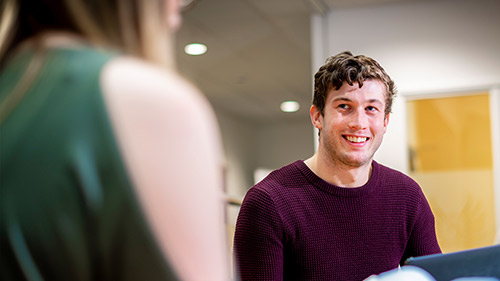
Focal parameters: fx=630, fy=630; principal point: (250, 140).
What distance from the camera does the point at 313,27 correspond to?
4.25 metres

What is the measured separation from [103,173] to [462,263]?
35.1 inches

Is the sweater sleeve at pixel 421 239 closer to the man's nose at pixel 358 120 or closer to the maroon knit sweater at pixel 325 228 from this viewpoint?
the maroon knit sweater at pixel 325 228

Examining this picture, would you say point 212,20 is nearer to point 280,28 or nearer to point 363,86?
point 280,28

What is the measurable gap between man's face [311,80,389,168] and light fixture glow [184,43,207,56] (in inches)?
140

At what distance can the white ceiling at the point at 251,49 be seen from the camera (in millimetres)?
4254

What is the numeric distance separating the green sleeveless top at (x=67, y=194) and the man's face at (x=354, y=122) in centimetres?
136

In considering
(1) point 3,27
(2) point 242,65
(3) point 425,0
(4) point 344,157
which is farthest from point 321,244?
(2) point 242,65

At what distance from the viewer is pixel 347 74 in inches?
66.6

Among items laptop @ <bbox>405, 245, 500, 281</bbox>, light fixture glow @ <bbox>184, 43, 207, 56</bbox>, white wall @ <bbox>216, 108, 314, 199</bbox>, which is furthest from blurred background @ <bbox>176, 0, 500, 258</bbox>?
white wall @ <bbox>216, 108, 314, 199</bbox>

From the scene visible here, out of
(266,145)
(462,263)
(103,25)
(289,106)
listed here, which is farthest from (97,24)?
(266,145)

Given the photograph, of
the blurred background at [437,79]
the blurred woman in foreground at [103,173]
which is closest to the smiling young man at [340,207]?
the blurred woman in foreground at [103,173]

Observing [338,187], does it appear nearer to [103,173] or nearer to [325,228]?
[325,228]

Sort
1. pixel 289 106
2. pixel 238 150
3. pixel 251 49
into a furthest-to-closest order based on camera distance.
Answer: pixel 238 150 < pixel 289 106 < pixel 251 49

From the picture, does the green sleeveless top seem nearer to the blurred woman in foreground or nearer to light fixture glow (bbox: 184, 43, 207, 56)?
the blurred woman in foreground
